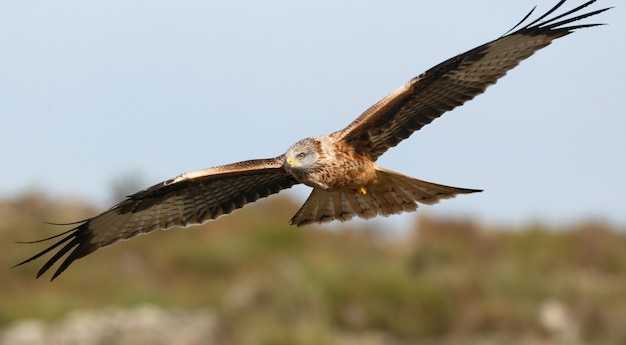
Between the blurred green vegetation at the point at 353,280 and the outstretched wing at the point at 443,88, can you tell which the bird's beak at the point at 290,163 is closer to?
the outstretched wing at the point at 443,88

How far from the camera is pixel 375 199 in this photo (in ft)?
31.4

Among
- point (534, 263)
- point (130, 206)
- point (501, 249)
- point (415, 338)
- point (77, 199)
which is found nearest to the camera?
point (130, 206)

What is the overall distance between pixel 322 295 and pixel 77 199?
26.1 feet

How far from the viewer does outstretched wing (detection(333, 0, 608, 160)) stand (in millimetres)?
9039

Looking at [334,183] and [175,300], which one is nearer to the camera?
[334,183]

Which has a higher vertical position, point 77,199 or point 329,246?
point 77,199

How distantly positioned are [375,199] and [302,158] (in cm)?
99

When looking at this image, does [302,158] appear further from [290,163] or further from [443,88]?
[443,88]

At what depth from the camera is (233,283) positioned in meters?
19.2

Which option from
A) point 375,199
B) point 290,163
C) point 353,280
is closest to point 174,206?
point 290,163

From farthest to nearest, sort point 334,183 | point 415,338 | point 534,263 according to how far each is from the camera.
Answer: point 534,263 < point 415,338 < point 334,183

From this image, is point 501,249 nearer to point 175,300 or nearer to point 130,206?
point 175,300

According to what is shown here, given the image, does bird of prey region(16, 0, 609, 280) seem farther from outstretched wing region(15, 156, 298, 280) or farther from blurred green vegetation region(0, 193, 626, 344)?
blurred green vegetation region(0, 193, 626, 344)

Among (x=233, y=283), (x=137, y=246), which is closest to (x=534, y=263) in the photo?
(x=233, y=283)
